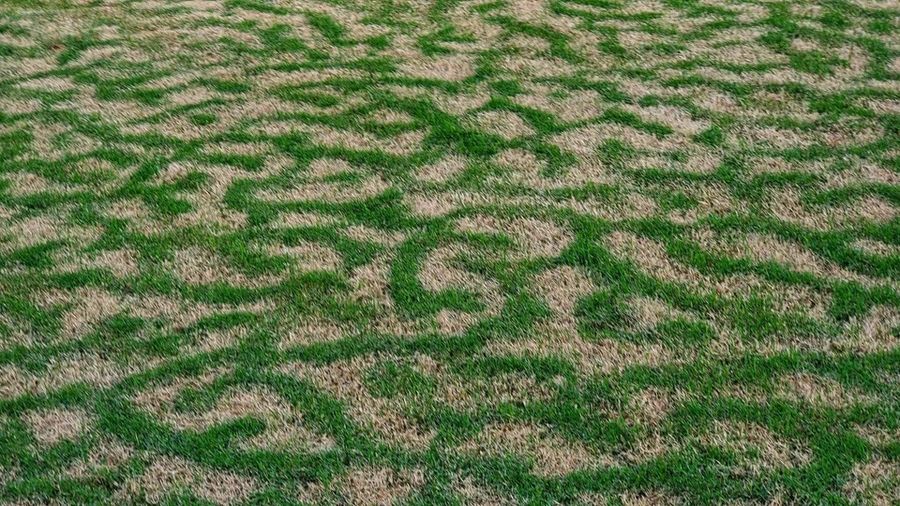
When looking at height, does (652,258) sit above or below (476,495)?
above

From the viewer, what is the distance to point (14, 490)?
129 inches

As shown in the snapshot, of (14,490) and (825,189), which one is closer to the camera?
(14,490)

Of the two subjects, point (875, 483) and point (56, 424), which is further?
point (56, 424)

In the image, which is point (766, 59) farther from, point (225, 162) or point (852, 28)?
point (225, 162)

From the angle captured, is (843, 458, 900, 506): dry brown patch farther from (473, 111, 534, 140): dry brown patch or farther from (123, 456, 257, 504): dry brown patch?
(473, 111, 534, 140): dry brown patch

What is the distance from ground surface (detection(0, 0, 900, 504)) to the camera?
3.35 meters

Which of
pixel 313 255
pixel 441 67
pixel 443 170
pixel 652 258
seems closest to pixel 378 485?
pixel 313 255

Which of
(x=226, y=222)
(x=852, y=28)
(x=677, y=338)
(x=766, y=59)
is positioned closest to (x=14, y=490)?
(x=226, y=222)

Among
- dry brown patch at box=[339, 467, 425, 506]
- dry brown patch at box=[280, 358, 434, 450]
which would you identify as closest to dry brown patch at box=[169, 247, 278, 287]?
dry brown patch at box=[280, 358, 434, 450]

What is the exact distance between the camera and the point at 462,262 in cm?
439

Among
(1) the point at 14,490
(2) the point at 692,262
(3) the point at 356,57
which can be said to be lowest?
(1) the point at 14,490

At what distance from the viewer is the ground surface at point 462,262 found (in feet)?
11.0

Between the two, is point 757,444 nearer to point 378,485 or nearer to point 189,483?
point 378,485

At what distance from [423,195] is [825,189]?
2115mm
